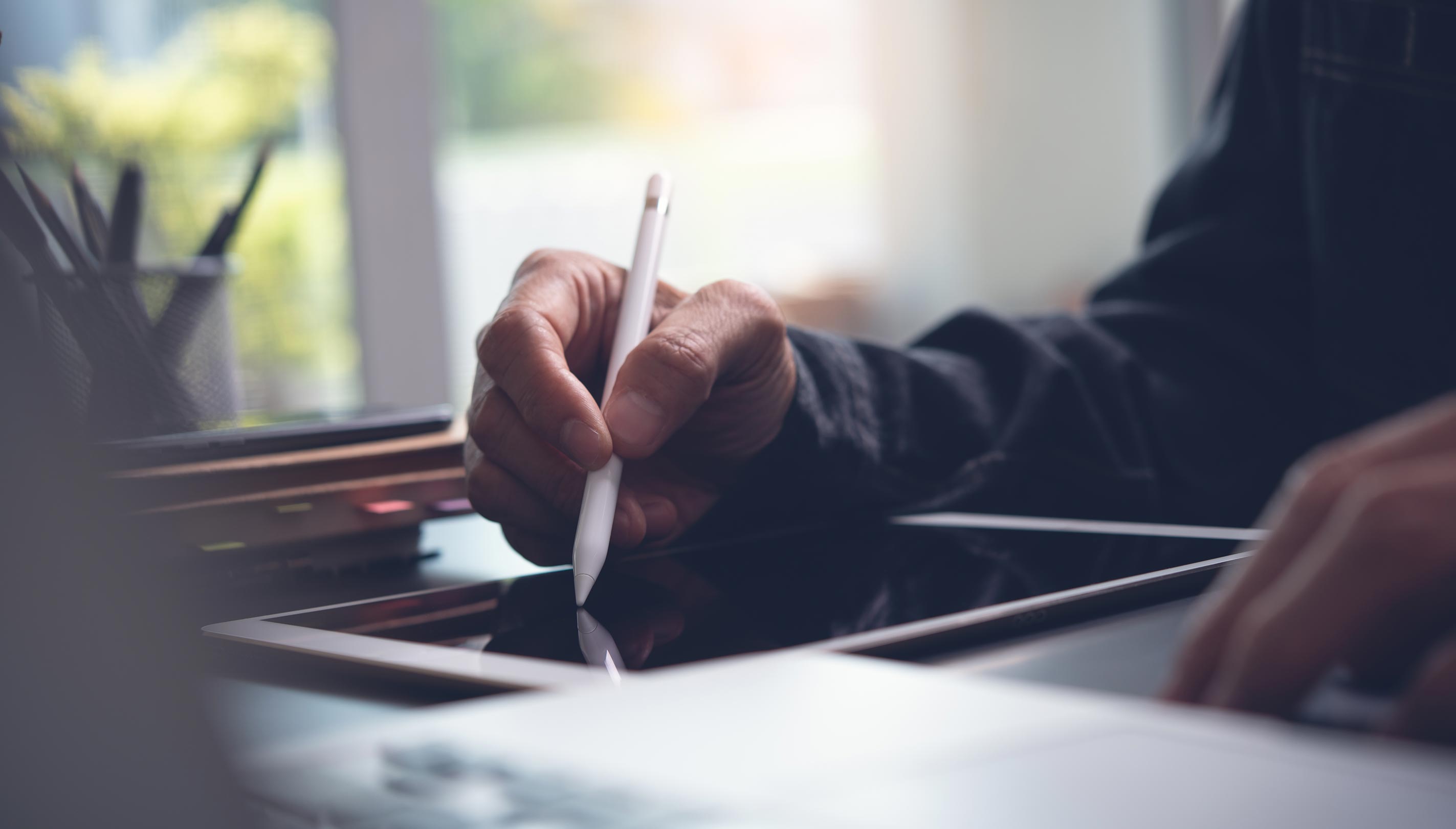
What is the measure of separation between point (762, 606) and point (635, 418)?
12 cm

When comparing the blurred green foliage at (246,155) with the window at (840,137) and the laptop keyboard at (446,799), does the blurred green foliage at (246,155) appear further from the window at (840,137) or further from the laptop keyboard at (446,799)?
the laptop keyboard at (446,799)

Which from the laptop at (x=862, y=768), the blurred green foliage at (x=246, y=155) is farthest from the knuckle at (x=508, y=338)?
the blurred green foliage at (x=246, y=155)

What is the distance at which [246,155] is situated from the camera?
1773mm

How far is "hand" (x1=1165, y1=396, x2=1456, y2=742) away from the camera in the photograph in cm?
16

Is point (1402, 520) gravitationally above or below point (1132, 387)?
above

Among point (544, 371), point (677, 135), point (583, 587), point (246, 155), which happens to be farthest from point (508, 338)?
point (677, 135)

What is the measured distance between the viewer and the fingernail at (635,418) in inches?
16.2

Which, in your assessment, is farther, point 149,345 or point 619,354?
point 149,345

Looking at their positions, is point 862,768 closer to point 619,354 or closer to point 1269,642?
point 1269,642

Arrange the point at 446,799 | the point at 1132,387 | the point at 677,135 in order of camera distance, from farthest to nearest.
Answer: the point at 677,135
the point at 1132,387
the point at 446,799

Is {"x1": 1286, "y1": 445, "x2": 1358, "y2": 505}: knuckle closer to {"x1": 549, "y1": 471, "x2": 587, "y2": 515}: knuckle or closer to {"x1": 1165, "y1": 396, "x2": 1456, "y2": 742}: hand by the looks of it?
{"x1": 1165, "y1": 396, "x2": 1456, "y2": 742}: hand

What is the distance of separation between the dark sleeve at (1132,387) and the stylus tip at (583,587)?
15cm

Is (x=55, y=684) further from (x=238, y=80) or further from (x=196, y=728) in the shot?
(x=238, y=80)

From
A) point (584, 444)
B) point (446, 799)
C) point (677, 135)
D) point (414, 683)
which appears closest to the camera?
point (446, 799)
